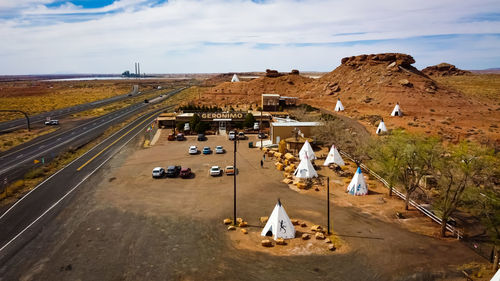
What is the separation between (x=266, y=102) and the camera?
9081 centimetres

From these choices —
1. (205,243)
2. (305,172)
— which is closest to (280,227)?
(205,243)

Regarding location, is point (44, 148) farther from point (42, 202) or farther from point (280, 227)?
point (280, 227)

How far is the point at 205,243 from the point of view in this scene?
24.7 meters

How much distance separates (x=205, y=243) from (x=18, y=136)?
209 ft

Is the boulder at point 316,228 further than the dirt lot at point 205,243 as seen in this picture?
Yes

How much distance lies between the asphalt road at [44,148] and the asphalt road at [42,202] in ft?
15.5

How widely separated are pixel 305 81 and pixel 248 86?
2648 centimetres

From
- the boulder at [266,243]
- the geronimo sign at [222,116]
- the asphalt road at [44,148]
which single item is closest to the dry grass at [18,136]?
the asphalt road at [44,148]

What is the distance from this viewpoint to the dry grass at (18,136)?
193 feet

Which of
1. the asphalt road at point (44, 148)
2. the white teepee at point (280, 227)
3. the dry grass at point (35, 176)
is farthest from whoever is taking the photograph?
the asphalt road at point (44, 148)

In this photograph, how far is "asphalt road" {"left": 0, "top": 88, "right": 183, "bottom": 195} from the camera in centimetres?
4300

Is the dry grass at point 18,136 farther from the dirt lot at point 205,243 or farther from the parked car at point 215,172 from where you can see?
the parked car at point 215,172

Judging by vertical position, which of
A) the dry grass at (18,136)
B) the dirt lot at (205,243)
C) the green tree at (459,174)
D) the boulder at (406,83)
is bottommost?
the dirt lot at (205,243)

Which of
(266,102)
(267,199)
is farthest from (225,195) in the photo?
(266,102)
